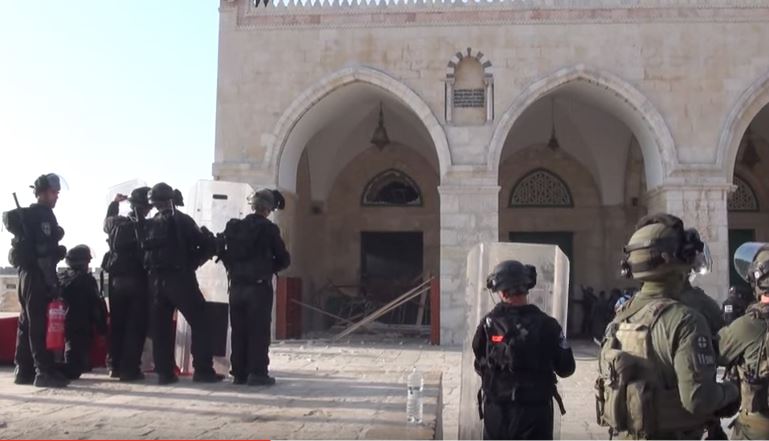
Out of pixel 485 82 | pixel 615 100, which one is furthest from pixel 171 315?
pixel 615 100

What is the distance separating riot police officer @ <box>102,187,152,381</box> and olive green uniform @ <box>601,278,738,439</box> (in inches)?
169

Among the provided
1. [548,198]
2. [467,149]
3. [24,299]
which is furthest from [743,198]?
[24,299]

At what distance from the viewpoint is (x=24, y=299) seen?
→ 19.2 ft

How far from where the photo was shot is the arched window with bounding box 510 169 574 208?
662 inches

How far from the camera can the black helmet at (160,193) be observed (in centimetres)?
605

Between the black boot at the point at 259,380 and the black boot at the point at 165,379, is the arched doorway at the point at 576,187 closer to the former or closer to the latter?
the black boot at the point at 259,380

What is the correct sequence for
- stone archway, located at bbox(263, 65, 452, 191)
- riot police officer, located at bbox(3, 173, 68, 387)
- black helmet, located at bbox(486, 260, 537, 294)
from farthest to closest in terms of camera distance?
stone archway, located at bbox(263, 65, 452, 191), riot police officer, located at bbox(3, 173, 68, 387), black helmet, located at bbox(486, 260, 537, 294)

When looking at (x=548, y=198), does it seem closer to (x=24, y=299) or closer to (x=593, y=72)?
(x=593, y=72)

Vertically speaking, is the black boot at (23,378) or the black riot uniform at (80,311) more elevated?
the black riot uniform at (80,311)

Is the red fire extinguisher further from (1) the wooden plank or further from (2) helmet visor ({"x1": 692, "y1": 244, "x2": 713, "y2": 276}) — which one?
(1) the wooden plank

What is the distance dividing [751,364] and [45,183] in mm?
5161

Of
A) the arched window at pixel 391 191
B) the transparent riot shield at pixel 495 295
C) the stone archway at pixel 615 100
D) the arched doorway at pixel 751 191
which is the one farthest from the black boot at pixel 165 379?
the arched doorway at pixel 751 191

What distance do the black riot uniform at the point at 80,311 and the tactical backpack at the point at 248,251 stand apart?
1428 millimetres

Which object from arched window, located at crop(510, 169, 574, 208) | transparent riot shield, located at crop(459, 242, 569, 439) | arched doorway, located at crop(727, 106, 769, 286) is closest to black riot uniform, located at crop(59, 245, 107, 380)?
transparent riot shield, located at crop(459, 242, 569, 439)
